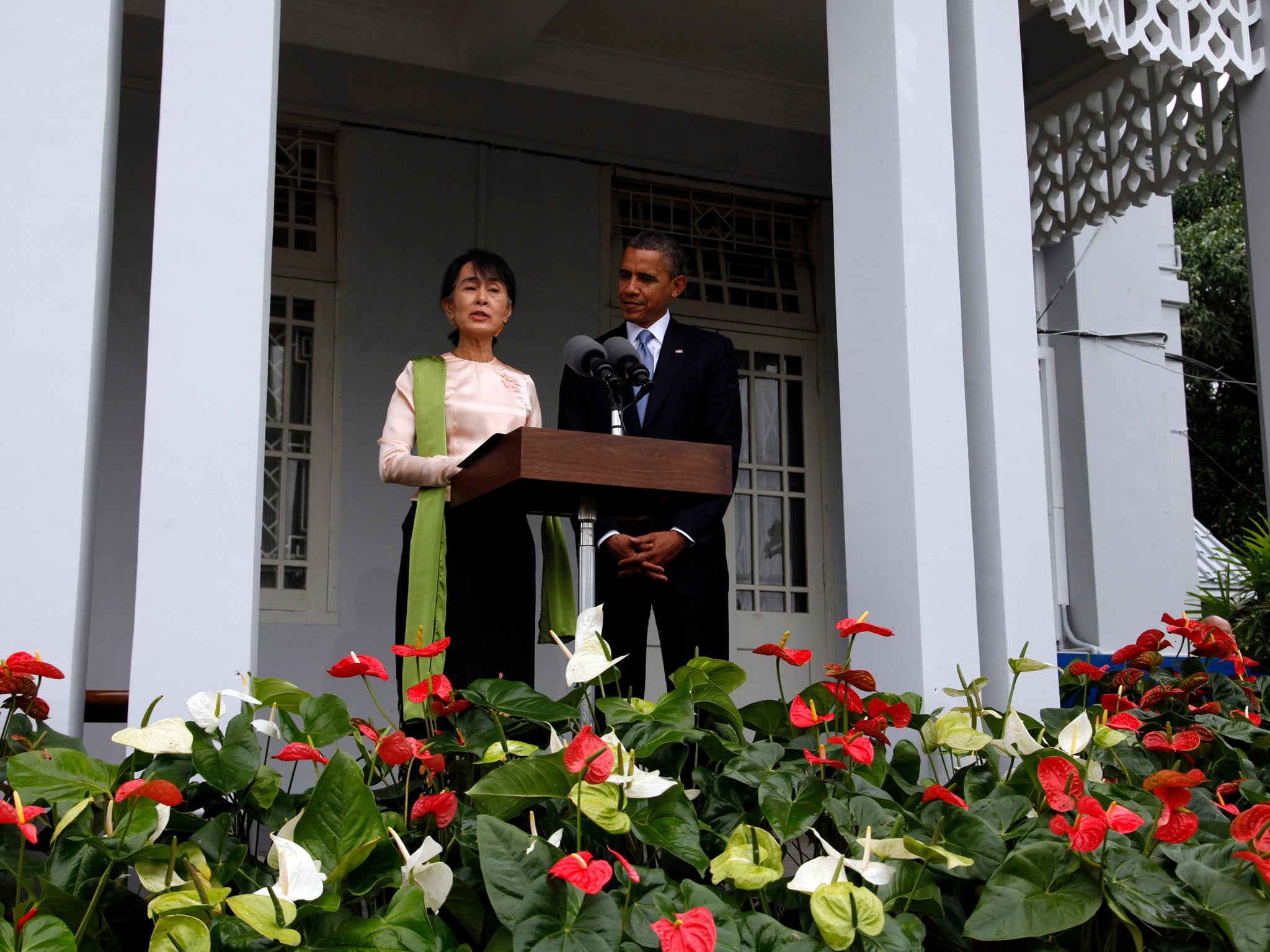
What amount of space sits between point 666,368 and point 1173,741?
1.61 metres

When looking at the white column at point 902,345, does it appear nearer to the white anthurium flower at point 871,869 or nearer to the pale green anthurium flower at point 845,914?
the white anthurium flower at point 871,869

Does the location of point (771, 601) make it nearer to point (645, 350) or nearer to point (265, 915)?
point (645, 350)

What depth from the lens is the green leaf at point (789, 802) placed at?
1.87 meters

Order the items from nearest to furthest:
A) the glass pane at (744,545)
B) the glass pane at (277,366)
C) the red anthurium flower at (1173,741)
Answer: the red anthurium flower at (1173,741)
the glass pane at (277,366)
the glass pane at (744,545)

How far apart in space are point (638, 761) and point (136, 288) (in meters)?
3.55

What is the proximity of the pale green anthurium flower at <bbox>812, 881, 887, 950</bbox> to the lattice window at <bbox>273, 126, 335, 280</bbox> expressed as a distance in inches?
154

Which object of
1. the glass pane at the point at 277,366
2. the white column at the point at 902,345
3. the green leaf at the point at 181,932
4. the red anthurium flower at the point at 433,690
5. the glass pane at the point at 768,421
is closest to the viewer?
the green leaf at the point at 181,932

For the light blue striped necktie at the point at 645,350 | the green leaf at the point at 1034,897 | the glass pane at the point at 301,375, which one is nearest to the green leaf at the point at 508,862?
the green leaf at the point at 1034,897

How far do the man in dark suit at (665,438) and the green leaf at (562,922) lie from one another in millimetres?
1426

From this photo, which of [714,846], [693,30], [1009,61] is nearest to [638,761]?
[714,846]

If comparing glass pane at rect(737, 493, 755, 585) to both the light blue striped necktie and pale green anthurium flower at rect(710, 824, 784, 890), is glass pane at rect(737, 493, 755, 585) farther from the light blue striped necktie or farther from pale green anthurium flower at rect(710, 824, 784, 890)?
pale green anthurium flower at rect(710, 824, 784, 890)

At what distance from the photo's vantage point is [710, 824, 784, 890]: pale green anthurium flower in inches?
67.6

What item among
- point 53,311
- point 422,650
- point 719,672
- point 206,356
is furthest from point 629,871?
point 53,311

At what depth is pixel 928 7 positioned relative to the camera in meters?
2.90
